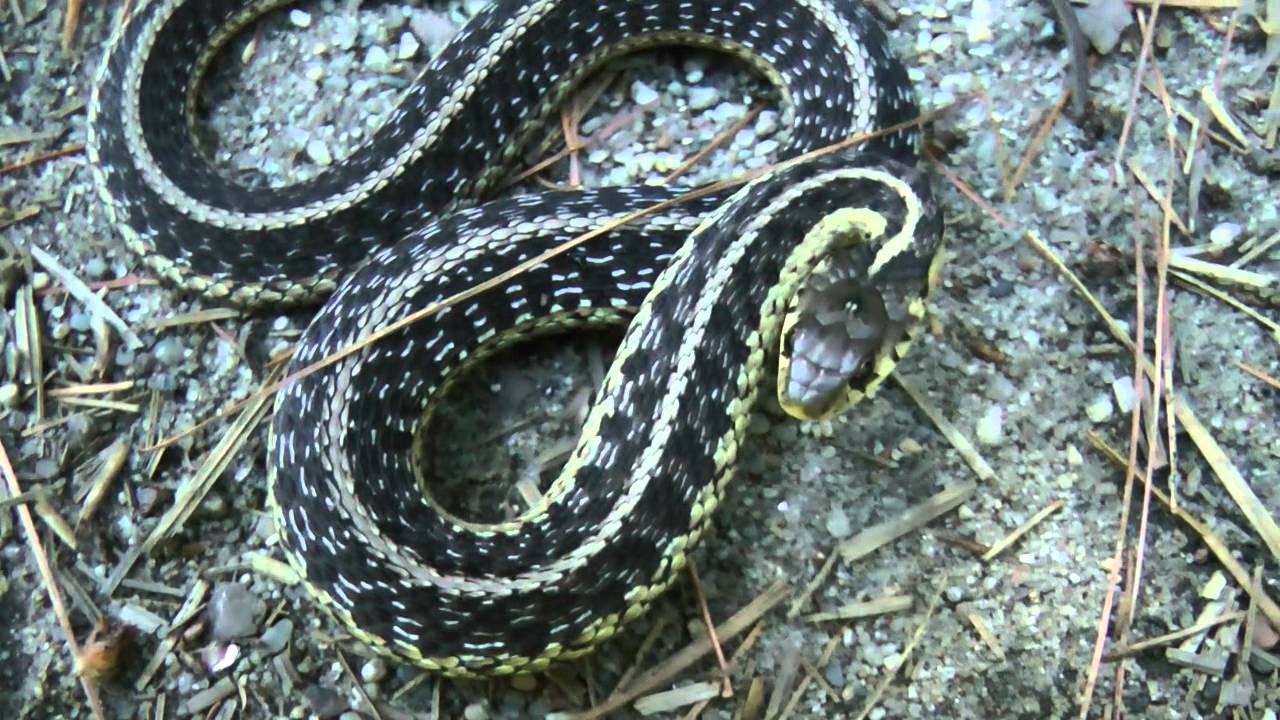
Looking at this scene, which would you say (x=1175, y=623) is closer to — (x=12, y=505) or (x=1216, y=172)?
(x=1216, y=172)

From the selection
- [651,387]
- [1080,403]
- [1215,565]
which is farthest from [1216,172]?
[651,387]

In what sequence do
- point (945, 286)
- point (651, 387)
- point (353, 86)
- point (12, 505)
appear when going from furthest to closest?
point (353, 86)
point (945, 286)
point (12, 505)
point (651, 387)

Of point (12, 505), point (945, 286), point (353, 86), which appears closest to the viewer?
point (12, 505)

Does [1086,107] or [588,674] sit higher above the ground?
[1086,107]

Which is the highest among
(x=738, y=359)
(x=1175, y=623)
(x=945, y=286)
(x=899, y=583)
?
(x=738, y=359)

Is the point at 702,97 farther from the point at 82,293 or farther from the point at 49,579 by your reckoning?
the point at 49,579

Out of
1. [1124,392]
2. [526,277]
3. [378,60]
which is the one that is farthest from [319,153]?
[1124,392]

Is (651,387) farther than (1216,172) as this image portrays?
No
